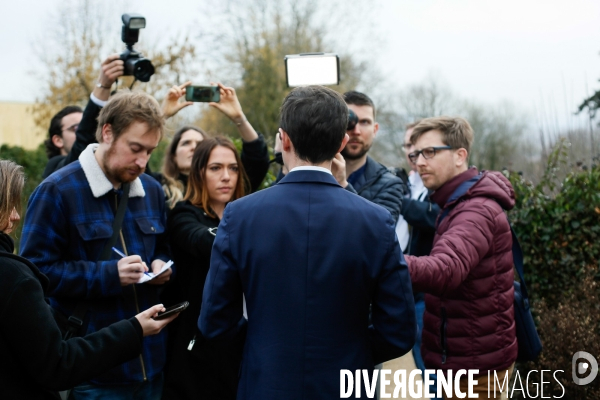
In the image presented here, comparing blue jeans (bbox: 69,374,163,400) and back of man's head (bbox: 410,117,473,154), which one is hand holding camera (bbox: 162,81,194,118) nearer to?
back of man's head (bbox: 410,117,473,154)

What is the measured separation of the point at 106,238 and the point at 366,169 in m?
1.80

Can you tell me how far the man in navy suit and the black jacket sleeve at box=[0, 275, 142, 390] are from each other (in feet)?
1.45

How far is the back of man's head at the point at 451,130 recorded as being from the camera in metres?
3.58

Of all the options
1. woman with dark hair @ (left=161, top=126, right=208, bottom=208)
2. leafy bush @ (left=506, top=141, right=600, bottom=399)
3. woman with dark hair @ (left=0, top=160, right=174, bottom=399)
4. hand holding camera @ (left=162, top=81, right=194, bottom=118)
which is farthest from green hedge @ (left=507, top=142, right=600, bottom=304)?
woman with dark hair @ (left=0, top=160, right=174, bottom=399)

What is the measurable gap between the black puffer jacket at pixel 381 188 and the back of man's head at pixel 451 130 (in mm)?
341

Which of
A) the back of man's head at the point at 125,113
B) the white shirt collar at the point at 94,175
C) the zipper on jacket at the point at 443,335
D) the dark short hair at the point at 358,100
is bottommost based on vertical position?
the zipper on jacket at the point at 443,335

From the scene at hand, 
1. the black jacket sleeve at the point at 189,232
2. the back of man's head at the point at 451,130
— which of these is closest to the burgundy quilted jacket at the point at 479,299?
the back of man's head at the point at 451,130

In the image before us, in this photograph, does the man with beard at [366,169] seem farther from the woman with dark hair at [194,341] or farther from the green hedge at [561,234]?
the green hedge at [561,234]

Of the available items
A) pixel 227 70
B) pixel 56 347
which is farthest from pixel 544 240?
pixel 227 70

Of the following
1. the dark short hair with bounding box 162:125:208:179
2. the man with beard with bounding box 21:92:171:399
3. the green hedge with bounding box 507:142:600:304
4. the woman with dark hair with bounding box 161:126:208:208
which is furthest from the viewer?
the green hedge with bounding box 507:142:600:304

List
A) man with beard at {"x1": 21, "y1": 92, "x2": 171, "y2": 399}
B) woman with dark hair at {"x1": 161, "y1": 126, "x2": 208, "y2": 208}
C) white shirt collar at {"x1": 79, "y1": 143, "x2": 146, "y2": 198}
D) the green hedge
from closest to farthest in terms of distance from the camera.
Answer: man with beard at {"x1": 21, "y1": 92, "x2": 171, "y2": 399}
white shirt collar at {"x1": 79, "y1": 143, "x2": 146, "y2": 198}
woman with dark hair at {"x1": 161, "y1": 126, "x2": 208, "y2": 208}
the green hedge

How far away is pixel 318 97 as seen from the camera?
7.21 feet

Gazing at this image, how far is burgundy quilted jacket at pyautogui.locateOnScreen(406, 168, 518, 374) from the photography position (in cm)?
311

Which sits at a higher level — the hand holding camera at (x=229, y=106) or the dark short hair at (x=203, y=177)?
the hand holding camera at (x=229, y=106)
